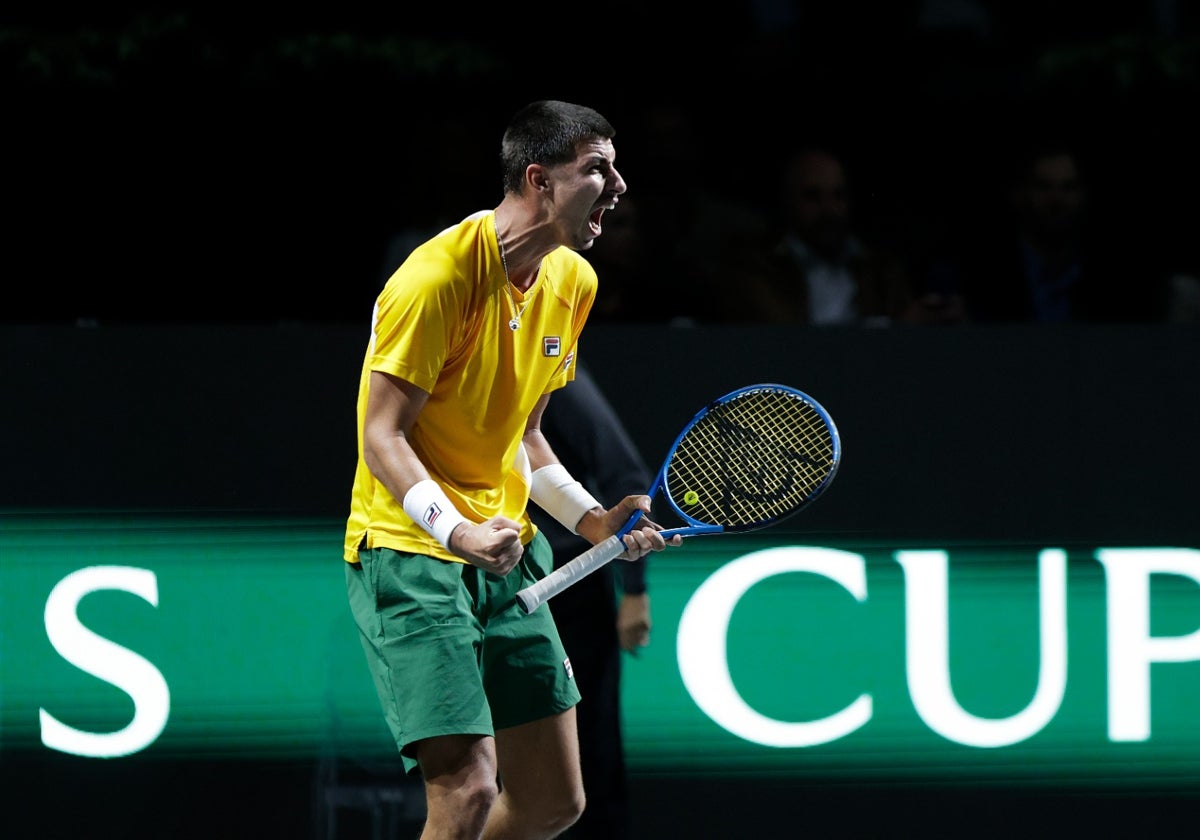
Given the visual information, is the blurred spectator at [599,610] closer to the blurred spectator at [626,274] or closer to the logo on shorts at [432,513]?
the blurred spectator at [626,274]

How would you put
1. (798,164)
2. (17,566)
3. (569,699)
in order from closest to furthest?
(569,699)
(17,566)
(798,164)

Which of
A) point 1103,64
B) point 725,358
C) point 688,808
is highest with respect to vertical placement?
point 1103,64

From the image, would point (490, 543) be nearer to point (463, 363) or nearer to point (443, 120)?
point (463, 363)

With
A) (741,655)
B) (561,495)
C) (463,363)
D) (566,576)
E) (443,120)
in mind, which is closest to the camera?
(566,576)

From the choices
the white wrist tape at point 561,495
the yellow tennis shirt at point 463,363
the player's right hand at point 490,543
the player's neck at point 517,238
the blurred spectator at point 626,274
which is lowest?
the player's right hand at point 490,543

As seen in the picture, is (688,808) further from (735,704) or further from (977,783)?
(977,783)

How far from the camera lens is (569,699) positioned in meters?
3.57

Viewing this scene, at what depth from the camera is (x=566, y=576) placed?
3.28m

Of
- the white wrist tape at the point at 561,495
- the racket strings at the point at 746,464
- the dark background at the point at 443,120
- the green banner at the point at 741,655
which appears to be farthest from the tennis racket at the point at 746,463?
the dark background at the point at 443,120

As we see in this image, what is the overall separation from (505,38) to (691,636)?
1.71 meters

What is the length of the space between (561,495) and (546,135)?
0.71 meters

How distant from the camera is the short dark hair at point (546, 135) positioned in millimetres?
3355

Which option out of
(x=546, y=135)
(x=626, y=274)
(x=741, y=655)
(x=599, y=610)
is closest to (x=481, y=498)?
(x=546, y=135)

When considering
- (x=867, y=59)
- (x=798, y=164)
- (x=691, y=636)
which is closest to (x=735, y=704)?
(x=691, y=636)
